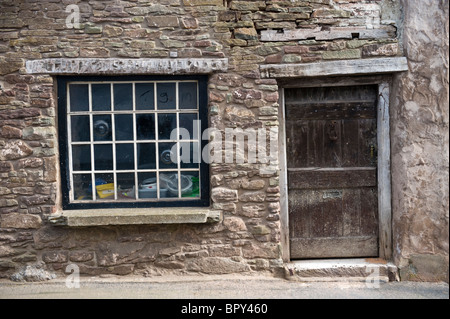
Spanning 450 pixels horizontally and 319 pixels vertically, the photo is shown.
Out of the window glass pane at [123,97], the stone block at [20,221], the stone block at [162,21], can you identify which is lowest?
the stone block at [20,221]

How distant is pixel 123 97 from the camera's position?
4.47 m

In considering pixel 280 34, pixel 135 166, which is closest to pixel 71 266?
pixel 135 166

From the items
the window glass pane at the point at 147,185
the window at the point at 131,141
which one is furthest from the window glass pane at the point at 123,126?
the window glass pane at the point at 147,185

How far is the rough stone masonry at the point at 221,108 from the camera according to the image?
4.29 metres

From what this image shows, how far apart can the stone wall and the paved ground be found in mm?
294

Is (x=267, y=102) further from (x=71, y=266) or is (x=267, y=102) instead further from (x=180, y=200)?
(x=71, y=266)

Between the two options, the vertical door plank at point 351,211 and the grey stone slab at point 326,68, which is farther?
the vertical door plank at point 351,211

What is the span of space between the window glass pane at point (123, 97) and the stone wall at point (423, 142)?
272 centimetres

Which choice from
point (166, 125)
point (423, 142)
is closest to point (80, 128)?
point (166, 125)

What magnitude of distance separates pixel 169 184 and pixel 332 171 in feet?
5.66

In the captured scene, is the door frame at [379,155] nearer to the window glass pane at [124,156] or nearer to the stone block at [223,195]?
the stone block at [223,195]

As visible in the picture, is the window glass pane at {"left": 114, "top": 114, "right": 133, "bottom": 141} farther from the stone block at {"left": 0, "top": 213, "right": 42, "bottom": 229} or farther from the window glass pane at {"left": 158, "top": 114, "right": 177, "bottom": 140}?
the stone block at {"left": 0, "top": 213, "right": 42, "bottom": 229}

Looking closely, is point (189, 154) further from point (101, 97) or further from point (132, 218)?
point (101, 97)

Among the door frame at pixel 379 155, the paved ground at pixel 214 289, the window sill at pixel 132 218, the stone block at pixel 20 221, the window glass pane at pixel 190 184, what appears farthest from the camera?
the window glass pane at pixel 190 184
